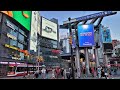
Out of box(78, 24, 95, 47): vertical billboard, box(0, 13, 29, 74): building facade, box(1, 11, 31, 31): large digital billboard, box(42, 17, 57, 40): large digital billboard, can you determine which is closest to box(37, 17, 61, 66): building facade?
box(42, 17, 57, 40): large digital billboard

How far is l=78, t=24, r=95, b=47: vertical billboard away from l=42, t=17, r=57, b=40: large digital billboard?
36.3 meters

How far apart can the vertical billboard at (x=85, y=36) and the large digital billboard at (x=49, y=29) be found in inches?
1430

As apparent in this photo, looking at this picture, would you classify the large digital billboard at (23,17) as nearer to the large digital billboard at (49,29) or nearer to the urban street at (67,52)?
the urban street at (67,52)

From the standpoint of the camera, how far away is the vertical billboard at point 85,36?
63.9ft

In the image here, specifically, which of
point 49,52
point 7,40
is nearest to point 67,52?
point 7,40

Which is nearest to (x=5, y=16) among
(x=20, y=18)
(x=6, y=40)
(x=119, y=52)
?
(x=6, y=40)

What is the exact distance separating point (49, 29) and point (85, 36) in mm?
39514

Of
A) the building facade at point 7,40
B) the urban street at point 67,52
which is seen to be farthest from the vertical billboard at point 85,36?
the building facade at point 7,40

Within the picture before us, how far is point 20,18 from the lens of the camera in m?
32.4

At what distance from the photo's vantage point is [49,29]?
191 ft

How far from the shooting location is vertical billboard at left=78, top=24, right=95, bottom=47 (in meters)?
19.5

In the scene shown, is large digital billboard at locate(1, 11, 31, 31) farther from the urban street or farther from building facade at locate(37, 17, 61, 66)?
building facade at locate(37, 17, 61, 66)
